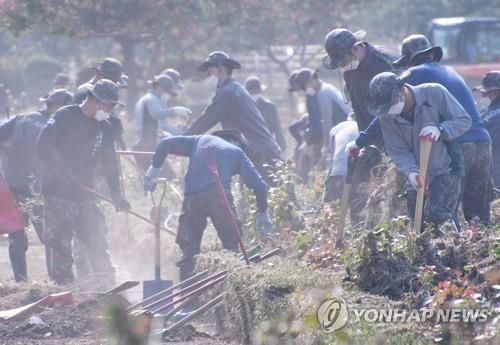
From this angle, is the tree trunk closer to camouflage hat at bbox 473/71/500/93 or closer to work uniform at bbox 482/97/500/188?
camouflage hat at bbox 473/71/500/93

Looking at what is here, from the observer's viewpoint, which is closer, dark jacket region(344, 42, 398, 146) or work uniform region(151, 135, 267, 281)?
dark jacket region(344, 42, 398, 146)

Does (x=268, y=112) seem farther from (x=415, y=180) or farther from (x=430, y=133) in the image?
(x=430, y=133)

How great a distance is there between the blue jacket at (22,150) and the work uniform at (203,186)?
1.91 m

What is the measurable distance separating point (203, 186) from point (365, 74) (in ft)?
5.53

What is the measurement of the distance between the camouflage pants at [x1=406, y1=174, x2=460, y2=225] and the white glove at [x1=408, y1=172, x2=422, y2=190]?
25 cm

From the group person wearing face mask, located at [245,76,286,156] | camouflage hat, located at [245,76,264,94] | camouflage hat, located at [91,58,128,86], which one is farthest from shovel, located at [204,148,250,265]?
camouflage hat, located at [245,76,264,94]

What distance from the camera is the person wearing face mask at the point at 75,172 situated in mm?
10180

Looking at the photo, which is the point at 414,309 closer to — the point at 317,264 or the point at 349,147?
the point at 317,264

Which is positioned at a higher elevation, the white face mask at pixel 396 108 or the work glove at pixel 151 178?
the white face mask at pixel 396 108

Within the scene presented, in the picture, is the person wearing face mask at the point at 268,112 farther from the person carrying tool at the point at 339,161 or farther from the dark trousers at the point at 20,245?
the dark trousers at the point at 20,245

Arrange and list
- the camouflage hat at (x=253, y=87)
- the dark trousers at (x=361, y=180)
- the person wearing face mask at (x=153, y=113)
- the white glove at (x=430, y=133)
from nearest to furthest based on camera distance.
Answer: the white glove at (x=430, y=133) < the dark trousers at (x=361, y=180) < the person wearing face mask at (x=153, y=113) < the camouflage hat at (x=253, y=87)

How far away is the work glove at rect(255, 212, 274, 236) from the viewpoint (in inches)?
397

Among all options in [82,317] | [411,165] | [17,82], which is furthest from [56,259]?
[17,82]

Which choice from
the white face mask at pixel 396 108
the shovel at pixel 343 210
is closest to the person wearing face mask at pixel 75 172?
the shovel at pixel 343 210
